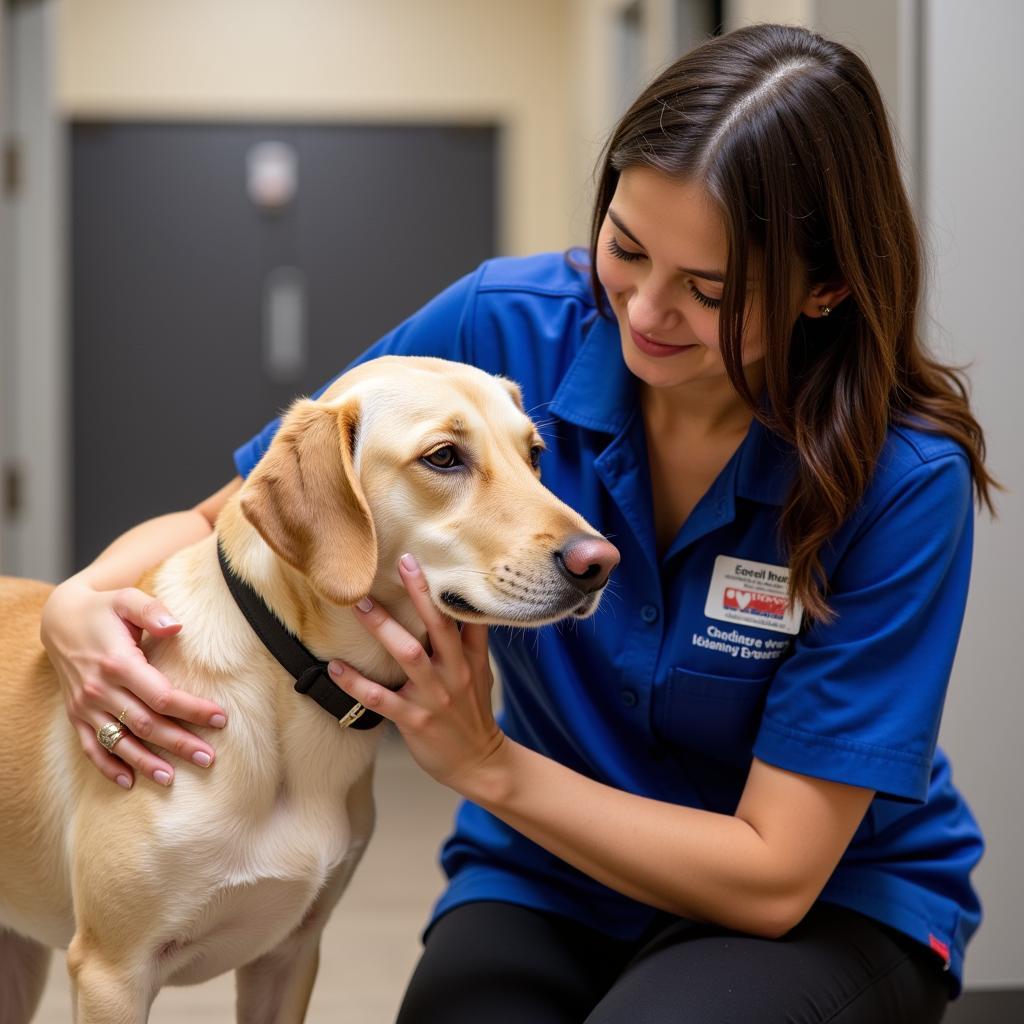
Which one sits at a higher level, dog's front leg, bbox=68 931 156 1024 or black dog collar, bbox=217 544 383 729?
black dog collar, bbox=217 544 383 729

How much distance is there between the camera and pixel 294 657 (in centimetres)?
122

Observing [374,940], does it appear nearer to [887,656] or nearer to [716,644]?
[716,644]

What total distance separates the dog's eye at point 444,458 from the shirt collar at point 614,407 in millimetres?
272

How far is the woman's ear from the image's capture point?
1.31 metres

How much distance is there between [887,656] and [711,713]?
21 cm

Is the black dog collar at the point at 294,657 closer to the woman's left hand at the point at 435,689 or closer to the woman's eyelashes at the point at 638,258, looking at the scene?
the woman's left hand at the point at 435,689

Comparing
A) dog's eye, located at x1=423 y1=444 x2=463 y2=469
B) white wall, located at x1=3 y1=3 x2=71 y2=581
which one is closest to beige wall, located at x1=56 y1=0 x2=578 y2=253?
white wall, located at x1=3 y1=3 x2=71 y2=581

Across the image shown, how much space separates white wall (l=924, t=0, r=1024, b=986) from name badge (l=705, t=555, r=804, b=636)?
Result: 790 millimetres

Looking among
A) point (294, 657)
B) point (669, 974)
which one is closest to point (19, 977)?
point (294, 657)

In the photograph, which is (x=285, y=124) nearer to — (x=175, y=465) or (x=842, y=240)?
(x=175, y=465)

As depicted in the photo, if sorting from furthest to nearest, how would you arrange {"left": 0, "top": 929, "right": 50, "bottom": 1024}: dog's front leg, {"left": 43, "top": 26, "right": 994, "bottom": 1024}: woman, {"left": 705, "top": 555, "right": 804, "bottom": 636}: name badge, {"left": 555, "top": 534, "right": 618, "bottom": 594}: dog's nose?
{"left": 0, "top": 929, "right": 50, "bottom": 1024}: dog's front leg < {"left": 705, "top": 555, "right": 804, "bottom": 636}: name badge < {"left": 43, "top": 26, "right": 994, "bottom": 1024}: woman < {"left": 555, "top": 534, "right": 618, "bottom": 594}: dog's nose

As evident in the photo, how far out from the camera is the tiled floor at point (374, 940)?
2184 millimetres

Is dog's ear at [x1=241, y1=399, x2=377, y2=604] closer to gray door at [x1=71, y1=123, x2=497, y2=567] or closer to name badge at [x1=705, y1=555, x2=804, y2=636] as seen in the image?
name badge at [x1=705, y1=555, x2=804, y2=636]

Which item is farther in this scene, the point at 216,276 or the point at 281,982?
the point at 216,276
